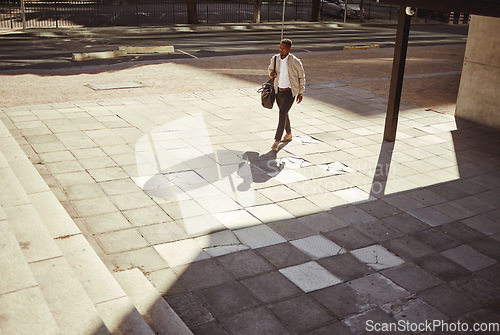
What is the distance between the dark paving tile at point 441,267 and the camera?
249 inches

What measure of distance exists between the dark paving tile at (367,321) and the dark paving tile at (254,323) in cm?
67

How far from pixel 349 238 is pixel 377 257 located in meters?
0.55

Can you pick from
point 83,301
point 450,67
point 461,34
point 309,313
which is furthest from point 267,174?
point 461,34

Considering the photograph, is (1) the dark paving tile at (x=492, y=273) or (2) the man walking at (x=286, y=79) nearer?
(1) the dark paving tile at (x=492, y=273)

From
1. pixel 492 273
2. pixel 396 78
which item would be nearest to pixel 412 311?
pixel 492 273

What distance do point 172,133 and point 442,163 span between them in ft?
17.6

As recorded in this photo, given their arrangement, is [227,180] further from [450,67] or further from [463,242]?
[450,67]

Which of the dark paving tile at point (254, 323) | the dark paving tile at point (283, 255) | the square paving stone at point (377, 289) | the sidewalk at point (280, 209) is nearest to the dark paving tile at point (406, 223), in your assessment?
the sidewalk at point (280, 209)

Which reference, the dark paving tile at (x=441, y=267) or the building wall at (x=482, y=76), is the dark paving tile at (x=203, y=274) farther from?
the building wall at (x=482, y=76)

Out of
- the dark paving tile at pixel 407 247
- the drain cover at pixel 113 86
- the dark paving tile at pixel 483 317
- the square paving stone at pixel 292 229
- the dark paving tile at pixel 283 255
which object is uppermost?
the drain cover at pixel 113 86

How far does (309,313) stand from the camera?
5.50 m

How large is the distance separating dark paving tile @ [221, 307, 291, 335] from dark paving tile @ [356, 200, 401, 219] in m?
3.01

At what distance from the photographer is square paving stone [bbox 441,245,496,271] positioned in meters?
6.58

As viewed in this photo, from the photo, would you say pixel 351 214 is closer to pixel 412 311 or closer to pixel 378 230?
pixel 378 230
